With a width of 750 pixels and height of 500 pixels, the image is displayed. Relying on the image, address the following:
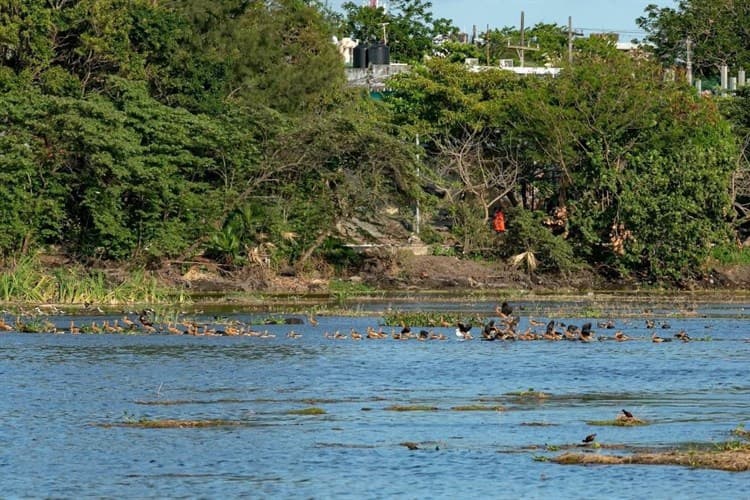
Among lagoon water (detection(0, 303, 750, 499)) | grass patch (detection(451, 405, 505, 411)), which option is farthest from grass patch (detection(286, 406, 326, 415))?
grass patch (detection(451, 405, 505, 411))

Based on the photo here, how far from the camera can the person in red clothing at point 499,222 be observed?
56.3 meters

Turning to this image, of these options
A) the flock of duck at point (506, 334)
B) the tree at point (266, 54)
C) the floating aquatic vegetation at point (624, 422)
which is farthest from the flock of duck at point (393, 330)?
the tree at point (266, 54)

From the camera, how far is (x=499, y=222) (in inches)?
2235

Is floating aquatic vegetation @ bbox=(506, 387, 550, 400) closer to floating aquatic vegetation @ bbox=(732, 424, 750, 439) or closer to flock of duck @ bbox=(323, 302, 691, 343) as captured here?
floating aquatic vegetation @ bbox=(732, 424, 750, 439)

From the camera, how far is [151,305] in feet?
144

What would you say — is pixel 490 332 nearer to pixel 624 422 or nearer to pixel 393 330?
pixel 393 330

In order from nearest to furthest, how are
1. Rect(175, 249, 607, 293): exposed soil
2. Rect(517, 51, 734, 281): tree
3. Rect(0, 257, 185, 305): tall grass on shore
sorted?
Rect(0, 257, 185, 305): tall grass on shore → Rect(175, 249, 607, 293): exposed soil → Rect(517, 51, 734, 281): tree

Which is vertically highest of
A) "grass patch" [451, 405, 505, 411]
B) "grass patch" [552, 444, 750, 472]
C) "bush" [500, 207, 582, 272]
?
"bush" [500, 207, 582, 272]

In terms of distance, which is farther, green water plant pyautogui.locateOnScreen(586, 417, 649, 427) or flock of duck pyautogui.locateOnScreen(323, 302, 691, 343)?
flock of duck pyautogui.locateOnScreen(323, 302, 691, 343)

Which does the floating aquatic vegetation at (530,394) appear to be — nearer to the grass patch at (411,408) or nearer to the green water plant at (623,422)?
the grass patch at (411,408)

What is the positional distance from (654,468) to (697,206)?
35977 millimetres

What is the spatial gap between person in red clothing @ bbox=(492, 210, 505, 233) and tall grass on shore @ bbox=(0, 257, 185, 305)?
14165mm

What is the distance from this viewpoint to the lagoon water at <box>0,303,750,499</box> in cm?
1784

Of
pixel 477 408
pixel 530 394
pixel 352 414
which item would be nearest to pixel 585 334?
pixel 530 394
